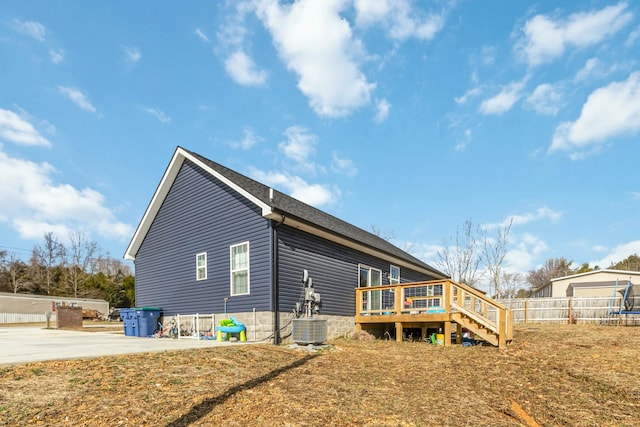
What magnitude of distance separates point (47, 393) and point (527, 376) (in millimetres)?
7803

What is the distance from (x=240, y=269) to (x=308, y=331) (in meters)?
3.32

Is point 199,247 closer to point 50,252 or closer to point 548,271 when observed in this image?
point 50,252

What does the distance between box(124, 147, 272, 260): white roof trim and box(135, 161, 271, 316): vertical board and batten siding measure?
222 mm

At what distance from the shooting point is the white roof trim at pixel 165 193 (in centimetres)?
1184

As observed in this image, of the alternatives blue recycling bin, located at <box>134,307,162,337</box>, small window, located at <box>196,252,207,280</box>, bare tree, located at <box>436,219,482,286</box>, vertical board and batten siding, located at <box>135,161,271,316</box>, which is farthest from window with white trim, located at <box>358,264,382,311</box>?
bare tree, located at <box>436,219,482,286</box>

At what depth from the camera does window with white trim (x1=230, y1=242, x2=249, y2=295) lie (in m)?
11.4

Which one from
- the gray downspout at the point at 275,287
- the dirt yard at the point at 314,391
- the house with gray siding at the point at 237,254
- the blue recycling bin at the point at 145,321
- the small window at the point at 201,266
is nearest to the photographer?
the dirt yard at the point at 314,391

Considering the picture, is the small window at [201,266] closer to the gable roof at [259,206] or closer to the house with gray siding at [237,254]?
the house with gray siding at [237,254]

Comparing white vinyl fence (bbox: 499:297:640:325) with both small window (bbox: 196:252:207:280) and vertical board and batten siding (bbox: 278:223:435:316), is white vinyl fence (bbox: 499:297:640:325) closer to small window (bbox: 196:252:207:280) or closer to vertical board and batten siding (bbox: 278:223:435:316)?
vertical board and batten siding (bbox: 278:223:435:316)

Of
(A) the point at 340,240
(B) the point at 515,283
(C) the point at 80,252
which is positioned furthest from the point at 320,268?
(B) the point at 515,283

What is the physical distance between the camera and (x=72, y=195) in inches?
1451

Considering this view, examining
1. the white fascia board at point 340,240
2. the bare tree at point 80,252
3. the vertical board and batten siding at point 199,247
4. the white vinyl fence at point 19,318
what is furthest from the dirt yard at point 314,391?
the bare tree at point 80,252

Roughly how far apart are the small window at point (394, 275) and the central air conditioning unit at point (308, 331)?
8409mm

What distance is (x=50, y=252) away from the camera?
45.5m
